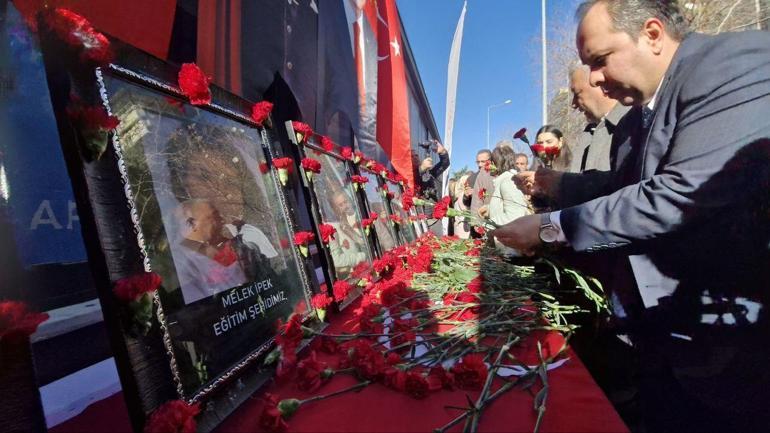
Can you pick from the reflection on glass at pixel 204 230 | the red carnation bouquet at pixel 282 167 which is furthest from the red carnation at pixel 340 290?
the red carnation bouquet at pixel 282 167

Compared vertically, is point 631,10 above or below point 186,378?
above

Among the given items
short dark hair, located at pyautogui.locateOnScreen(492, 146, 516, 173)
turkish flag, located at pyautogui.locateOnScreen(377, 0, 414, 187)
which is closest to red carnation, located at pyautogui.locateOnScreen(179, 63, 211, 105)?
short dark hair, located at pyautogui.locateOnScreen(492, 146, 516, 173)

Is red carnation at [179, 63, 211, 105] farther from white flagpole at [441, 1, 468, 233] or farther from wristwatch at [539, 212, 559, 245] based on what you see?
white flagpole at [441, 1, 468, 233]

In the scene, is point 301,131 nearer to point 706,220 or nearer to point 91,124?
point 91,124

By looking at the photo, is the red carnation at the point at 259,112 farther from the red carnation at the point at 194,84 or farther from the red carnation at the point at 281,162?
the red carnation at the point at 194,84

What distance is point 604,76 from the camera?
1308mm

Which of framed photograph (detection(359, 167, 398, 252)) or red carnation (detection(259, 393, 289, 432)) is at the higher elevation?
framed photograph (detection(359, 167, 398, 252))

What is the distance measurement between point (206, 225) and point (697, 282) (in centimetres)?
143

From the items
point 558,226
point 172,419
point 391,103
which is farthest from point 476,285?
point 391,103

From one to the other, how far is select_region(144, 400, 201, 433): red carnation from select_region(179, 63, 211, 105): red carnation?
71 cm

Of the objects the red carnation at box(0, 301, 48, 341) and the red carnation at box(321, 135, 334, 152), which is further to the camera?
the red carnation at box(321, 135, 334, 152)

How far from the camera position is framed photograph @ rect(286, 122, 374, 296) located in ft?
4.81

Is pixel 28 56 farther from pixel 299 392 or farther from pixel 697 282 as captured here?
pixel 697 282

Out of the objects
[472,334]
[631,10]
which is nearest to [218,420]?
[472,334]
